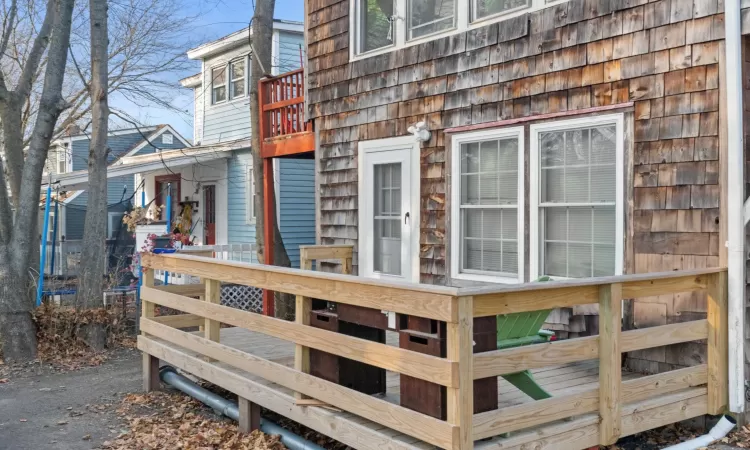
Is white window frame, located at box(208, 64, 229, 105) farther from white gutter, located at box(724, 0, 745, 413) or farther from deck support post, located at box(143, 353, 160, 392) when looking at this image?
white gutter, located at box(724, 0, 745, 413)

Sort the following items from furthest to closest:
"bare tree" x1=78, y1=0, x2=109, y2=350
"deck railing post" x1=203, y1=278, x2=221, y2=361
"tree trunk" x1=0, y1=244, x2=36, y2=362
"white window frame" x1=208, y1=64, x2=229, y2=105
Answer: "white window frame" x1=208, y1=64, x2=229, y2=105 → "bare tree" x1=78, y1=0, x2=109, y2=350 → "tree trunk" x1=0, y1=244, x2=36, y2=362 → "deck railing post" x1=203, y1=278, x2=221, y2=361

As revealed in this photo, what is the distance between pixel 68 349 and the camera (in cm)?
854

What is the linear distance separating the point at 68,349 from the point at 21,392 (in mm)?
1575

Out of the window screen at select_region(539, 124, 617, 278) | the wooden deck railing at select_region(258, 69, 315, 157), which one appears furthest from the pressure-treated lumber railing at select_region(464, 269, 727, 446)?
the wooden deck railing at select_region(258, 69, 315, 157)

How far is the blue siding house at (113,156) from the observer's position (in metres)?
22.0

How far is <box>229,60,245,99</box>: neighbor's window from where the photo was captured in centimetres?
1596

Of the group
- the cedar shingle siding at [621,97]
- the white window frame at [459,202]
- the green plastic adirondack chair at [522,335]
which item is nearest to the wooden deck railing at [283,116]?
the cedar shingle siding at [621,97]

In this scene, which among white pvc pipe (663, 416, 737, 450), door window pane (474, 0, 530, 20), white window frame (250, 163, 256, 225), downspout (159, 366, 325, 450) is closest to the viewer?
white pvc pipe (663, 416, 737, 450)

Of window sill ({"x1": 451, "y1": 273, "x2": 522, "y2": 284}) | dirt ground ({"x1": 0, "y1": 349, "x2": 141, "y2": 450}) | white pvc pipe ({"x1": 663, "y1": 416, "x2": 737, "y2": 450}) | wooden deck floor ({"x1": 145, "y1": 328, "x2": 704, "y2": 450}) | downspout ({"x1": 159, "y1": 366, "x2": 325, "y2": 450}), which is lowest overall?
dirt ground ({"x1": 0, "y1": 349, "x2": 141, "y2": 450})

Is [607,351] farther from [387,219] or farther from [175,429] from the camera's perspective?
[387,219]

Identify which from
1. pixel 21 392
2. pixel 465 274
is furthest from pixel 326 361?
pixel 21 392

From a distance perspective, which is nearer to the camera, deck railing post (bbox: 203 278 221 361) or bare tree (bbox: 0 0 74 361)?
deck railing post (bbox: 203 278 221 361)

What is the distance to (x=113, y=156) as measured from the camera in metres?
23.2

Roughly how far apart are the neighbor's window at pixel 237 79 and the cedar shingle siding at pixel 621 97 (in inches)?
342
